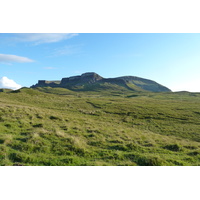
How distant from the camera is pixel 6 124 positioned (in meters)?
17.4

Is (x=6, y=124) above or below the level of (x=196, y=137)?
above

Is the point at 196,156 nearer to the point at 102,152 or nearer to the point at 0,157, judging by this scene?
the point at 102,152

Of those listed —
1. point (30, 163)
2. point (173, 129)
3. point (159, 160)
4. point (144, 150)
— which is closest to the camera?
point (30, 163)

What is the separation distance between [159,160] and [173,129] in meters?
25.4

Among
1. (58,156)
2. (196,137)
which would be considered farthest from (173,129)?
(58,156)

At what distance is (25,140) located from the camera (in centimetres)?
1287

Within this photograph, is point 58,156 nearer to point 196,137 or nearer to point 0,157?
point 0,157

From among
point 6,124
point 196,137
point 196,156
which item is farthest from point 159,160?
point 196,137

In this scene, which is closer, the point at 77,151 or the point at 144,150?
the point at 77,151

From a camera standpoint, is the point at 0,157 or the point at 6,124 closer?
A: the point at 0,157

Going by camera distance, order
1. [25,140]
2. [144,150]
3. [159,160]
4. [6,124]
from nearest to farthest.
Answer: [159,160] → [25,140] → [144,150] → [6,124]

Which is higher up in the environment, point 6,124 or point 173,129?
point 6,124

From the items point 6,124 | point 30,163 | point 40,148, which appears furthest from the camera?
point 6,124

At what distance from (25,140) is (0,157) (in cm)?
347
